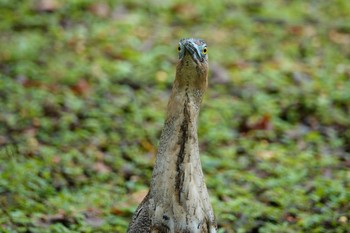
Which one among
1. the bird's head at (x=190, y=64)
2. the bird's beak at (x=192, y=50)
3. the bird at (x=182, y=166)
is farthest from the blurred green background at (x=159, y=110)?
the bird's beak at (x=192, y=50)

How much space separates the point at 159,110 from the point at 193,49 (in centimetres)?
401

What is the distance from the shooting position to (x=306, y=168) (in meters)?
7.47

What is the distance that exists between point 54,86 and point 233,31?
307cm

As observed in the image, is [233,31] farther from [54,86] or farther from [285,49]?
[54,86]

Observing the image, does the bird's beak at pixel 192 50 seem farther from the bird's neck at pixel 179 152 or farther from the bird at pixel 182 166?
the bird's neck at pixel 179 152

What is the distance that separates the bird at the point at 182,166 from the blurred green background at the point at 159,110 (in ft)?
5.09

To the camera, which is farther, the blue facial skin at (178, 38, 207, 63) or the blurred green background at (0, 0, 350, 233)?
the blurred green background at (0, 0, 350, 233)

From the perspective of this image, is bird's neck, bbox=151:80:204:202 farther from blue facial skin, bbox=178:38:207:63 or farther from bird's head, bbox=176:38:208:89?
blue facial skin, bbox=178:38:207:63

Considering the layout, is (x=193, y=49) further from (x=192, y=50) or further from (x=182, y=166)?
(x=182, y=166)

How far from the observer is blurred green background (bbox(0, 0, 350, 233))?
6.59 m

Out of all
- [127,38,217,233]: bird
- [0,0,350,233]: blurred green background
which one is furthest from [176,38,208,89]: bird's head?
[0,0,350,233]: blurred green background

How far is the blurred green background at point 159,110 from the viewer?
6.59m

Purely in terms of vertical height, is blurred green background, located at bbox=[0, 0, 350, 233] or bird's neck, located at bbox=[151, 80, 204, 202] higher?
blurred green background, located at bbox=[0, 0, 350, 233]

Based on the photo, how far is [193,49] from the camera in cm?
471
